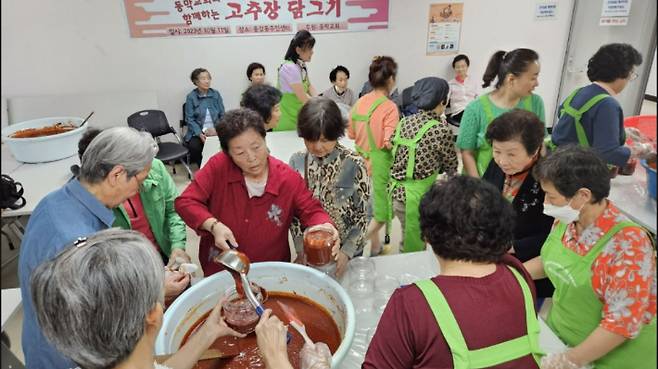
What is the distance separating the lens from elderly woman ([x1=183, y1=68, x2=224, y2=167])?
470cm

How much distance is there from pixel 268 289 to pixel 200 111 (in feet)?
12.0

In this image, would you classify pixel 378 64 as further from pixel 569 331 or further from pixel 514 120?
pixel 569 331

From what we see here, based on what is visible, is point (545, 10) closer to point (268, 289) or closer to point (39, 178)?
point (268, 289)

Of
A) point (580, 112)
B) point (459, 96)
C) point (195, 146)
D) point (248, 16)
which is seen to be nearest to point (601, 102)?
point (580, 112)

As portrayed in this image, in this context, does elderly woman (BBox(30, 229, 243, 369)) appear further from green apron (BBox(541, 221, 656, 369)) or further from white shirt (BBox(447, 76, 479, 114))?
white shirt (BBox(447, 76, 479, 114))

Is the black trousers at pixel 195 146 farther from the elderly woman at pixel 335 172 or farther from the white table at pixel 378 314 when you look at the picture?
the white table at pixel 378 314

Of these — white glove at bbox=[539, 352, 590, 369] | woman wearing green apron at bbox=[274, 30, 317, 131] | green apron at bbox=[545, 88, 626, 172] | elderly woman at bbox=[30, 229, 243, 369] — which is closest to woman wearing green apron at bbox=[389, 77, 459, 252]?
green apron at bbox=[545, 88, 626, 172]

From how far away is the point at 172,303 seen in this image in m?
1.41

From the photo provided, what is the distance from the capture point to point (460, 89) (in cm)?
511

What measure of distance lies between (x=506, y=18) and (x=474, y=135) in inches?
142

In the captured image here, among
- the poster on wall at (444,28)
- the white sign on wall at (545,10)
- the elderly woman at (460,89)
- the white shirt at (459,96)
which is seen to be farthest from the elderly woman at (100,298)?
the white sign on wall at (545,10)

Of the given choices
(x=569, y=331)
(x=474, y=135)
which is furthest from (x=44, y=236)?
(x=474, y=135)

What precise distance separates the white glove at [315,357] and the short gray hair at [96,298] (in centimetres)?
47

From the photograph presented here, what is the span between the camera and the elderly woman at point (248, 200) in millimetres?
1658
